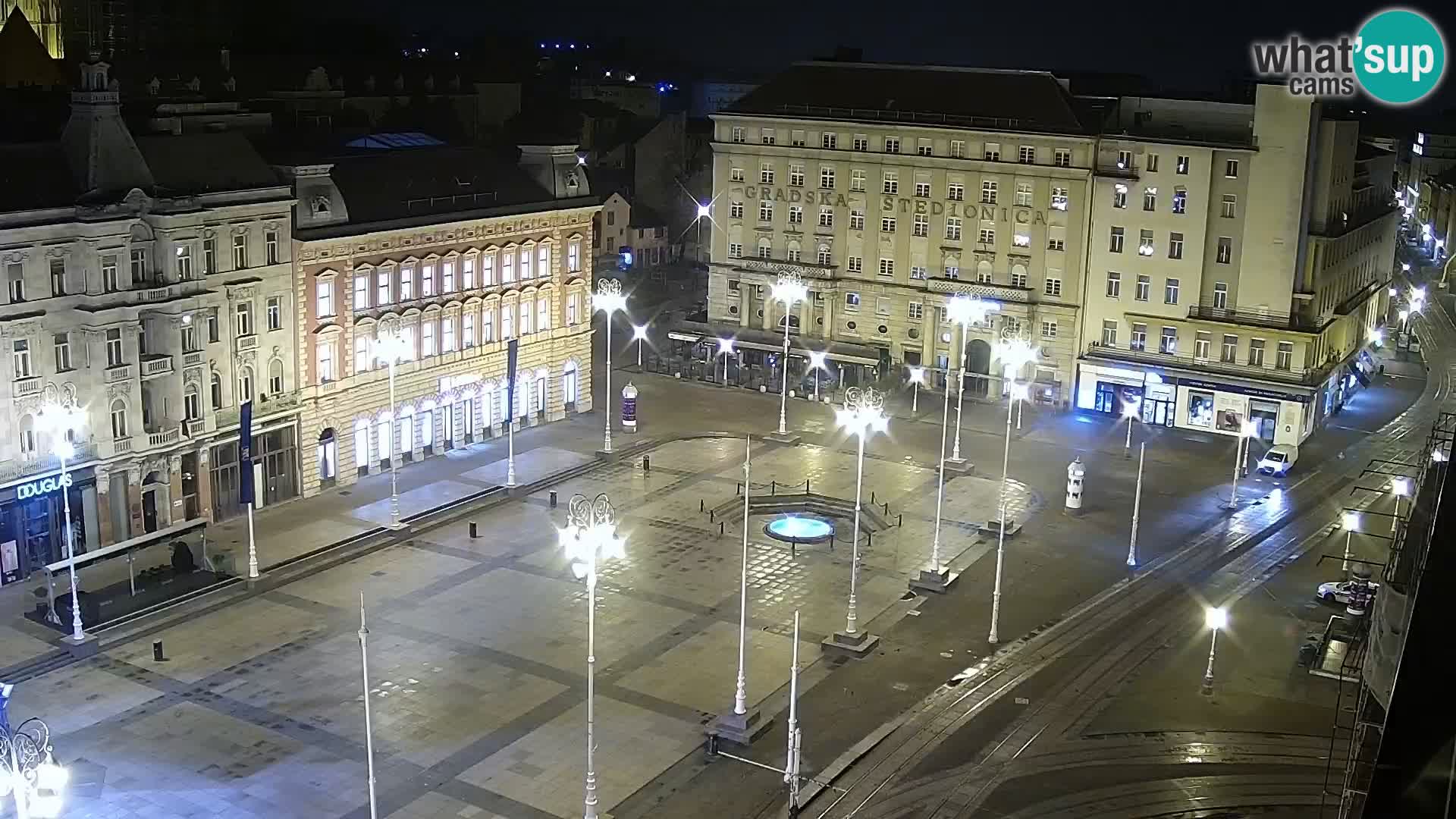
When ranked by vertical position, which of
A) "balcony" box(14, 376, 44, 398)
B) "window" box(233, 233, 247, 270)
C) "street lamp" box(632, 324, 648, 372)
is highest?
"window" box(233, 233, 247, 270)

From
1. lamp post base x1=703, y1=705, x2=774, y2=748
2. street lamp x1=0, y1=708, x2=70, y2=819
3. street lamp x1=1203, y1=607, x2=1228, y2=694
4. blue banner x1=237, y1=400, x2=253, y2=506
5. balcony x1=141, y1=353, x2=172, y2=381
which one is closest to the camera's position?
street lamp x1=0, y1=708, x2=70, y2=819

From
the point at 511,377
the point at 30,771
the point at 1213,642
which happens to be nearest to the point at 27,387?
the point at 511,377

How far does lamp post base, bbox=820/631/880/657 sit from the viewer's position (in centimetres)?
5259

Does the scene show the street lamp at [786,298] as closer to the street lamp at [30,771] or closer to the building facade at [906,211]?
the building facade at [906,211]

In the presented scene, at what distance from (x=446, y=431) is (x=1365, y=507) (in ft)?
156

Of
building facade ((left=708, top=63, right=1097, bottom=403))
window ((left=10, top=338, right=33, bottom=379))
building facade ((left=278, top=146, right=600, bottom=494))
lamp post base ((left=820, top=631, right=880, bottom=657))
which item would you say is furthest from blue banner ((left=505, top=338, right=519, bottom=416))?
building facade ((left=708, top=63, right=1097, bottom=403))

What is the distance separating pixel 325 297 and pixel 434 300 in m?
7.19

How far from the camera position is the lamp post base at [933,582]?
59.5m

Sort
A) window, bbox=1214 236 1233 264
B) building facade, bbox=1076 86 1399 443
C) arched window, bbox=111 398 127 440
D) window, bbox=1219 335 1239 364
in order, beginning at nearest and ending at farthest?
arched window, bbox=111 398 127 440, building facade, bbox=1076 86 1399 443, window, bbox=1219 335 1239 364, window, bbox=1214 236 1233 264

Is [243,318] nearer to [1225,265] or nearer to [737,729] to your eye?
[737,729]

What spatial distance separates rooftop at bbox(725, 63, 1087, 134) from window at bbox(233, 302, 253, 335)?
4447 cm

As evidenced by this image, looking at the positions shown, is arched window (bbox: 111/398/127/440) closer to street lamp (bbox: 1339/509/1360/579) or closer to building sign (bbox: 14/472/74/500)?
building sign (bbox: 14/472/74/500)

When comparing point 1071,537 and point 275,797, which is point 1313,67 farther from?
point 275,797

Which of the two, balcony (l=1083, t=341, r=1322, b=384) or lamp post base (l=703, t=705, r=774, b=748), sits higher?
balcony (l=1083, t=341, r=1322, b=384)
